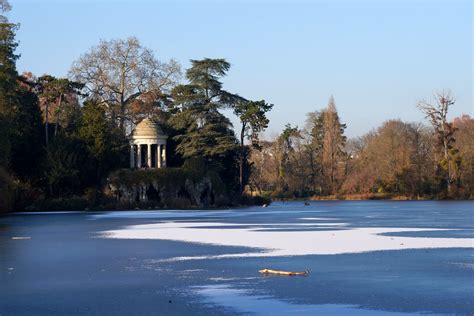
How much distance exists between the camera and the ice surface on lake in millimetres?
26594

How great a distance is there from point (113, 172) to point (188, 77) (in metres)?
14.4

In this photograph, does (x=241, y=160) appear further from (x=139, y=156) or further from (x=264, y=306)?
(x=264, y=306)

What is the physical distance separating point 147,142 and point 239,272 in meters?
55.1

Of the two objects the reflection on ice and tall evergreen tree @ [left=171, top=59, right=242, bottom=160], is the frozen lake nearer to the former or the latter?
the reflection on ice

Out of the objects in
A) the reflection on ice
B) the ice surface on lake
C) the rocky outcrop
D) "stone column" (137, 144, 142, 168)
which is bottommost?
the reflection on ice

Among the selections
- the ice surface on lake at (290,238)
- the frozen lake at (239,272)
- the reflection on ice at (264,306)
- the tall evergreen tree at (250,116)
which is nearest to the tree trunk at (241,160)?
the tall evergreen tree at (250,116)

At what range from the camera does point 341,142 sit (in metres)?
111

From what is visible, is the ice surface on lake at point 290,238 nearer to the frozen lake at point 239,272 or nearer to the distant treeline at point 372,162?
the frozen lake at point 239,272

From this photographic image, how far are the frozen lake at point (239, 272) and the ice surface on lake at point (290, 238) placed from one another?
45mm

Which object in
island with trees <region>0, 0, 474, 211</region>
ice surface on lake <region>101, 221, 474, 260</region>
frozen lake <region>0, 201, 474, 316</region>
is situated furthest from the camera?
island with trees <region>0, 0, 474, 211</region>

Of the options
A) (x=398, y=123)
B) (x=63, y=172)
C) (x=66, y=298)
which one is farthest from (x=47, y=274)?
(x=398, y=123)

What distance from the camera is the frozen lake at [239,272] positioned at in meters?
16.0

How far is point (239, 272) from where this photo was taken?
68.5 ft

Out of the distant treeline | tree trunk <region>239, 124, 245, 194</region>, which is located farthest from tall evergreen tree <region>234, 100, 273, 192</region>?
the distant treeline
